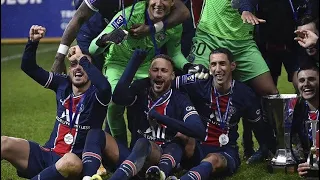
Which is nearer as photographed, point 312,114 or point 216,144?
point 312,114

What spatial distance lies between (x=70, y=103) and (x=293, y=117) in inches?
61.2

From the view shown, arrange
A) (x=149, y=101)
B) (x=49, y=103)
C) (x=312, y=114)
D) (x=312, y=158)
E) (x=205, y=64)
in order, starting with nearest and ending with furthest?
(x=312, y=158) < (x=312, y=114) < (x=149, y=101) < (x=205, y=64) < (x=49, y=103)

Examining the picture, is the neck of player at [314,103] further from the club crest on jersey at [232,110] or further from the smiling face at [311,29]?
the club crest on jersey at [232,110]

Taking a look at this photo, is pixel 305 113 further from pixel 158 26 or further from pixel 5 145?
pixel 5 145

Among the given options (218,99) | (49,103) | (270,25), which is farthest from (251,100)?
(49,103)

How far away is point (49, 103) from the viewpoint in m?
10.0

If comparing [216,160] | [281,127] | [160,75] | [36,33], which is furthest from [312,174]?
[36,33]

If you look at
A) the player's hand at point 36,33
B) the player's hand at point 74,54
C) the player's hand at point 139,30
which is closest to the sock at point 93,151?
the player's hand at point 74,54

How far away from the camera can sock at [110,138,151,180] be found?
5.44 m

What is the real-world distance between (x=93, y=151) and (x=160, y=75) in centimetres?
79

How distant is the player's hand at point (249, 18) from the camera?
5922 millimetres

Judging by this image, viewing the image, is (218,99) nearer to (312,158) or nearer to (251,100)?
(251,100)

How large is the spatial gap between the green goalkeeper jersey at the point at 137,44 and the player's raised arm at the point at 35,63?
0.39m

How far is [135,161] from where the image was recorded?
218 inches
